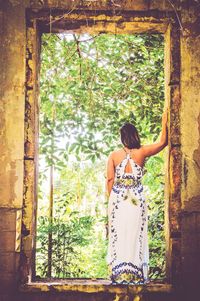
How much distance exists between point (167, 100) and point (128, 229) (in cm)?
135

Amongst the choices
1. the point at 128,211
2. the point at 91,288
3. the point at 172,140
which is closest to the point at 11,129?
the point at 128,211

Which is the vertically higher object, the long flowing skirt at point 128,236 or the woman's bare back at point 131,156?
the woman's bare back at point 131,156

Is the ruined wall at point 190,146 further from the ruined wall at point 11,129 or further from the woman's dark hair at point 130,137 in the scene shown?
the ruined wall at point 11,129

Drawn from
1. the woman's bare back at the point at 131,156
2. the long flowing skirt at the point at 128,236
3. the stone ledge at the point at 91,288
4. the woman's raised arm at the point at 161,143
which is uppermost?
the woman's raised arm at the point at 161,143

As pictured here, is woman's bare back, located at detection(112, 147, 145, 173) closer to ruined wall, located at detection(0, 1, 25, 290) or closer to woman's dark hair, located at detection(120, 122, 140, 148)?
woman's dark hair, located at detection(120, 122, 140, 148)

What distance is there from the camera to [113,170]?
4.44 m

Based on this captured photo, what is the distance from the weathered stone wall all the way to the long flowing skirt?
1.34 feet

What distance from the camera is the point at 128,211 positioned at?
4.30m

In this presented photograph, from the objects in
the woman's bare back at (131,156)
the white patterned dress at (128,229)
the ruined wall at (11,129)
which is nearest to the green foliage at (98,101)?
the woman's bare back at (131,156)

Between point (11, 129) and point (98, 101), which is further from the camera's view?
point (98, 101)

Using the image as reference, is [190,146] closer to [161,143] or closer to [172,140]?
[172,140]

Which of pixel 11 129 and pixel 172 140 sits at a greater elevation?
pixel 11 129

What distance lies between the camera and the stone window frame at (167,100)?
3934 mm

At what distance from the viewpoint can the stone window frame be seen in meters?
3.93
